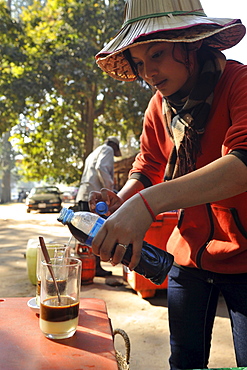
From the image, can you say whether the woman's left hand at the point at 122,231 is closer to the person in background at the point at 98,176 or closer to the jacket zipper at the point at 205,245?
the jacket zipper at the point at 205,245

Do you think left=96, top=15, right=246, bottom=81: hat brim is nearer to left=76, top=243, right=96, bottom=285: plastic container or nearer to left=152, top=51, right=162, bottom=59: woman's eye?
left=152, top=51, right=162, bottom=59: woman's eye

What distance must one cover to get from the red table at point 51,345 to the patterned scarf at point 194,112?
0.79m

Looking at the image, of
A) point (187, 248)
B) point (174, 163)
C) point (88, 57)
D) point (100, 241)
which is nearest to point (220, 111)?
point (174, 163)

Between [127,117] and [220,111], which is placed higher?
[127,117]

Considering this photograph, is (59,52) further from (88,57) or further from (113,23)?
(113,23)

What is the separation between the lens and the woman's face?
62.4 inches

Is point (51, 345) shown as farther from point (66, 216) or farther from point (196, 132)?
point (196, 132)

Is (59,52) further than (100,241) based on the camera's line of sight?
Yes

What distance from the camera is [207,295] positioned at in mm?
1774

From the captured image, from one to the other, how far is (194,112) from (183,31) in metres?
0.34

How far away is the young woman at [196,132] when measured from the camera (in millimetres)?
1545

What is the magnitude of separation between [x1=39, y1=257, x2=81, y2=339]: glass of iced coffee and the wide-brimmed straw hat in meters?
0.96

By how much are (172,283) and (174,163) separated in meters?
0.62

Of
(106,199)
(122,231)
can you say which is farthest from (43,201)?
(122,231)
